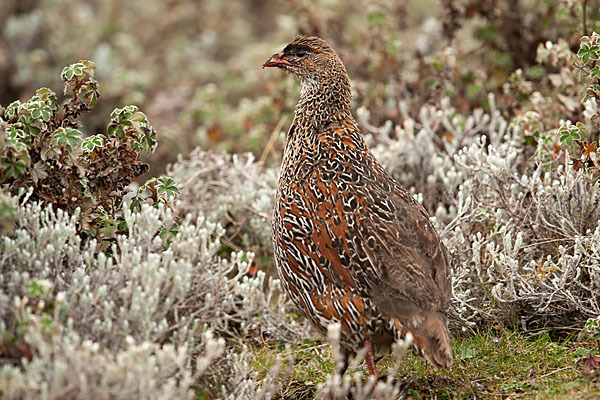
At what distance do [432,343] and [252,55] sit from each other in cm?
716

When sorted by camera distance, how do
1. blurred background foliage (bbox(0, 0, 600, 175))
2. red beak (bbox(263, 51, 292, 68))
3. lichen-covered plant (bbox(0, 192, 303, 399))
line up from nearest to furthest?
lichen-covered plant (bbox(0, 192, 303, 399)), red beak (bbox(263, 51, 292, 68)), blurred background foliage (bbox(0, 0, 600, 175))

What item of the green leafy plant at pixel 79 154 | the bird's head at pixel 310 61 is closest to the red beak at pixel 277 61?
the bird's head at pixel 310 61

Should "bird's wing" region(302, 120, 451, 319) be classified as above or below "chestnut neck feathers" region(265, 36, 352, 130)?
below

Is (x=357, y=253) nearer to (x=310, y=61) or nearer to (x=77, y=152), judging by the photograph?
(x=310, y=61)

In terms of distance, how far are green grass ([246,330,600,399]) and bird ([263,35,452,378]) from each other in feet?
1.22

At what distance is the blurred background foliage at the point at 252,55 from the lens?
7191mm

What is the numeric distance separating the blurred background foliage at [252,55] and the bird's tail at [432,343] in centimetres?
263

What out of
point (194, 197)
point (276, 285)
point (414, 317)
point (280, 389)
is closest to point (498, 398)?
point (414, 317)

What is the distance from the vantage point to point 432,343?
383 centimetres

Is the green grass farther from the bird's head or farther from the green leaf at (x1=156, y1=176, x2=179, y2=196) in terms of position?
the bird's head

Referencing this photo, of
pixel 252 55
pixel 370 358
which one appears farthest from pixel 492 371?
pixel 252 55

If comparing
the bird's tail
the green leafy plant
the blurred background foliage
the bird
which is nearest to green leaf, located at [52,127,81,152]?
the green leafy plant

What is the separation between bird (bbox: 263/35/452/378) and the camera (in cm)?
389

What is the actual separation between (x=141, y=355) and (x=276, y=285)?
205cm
